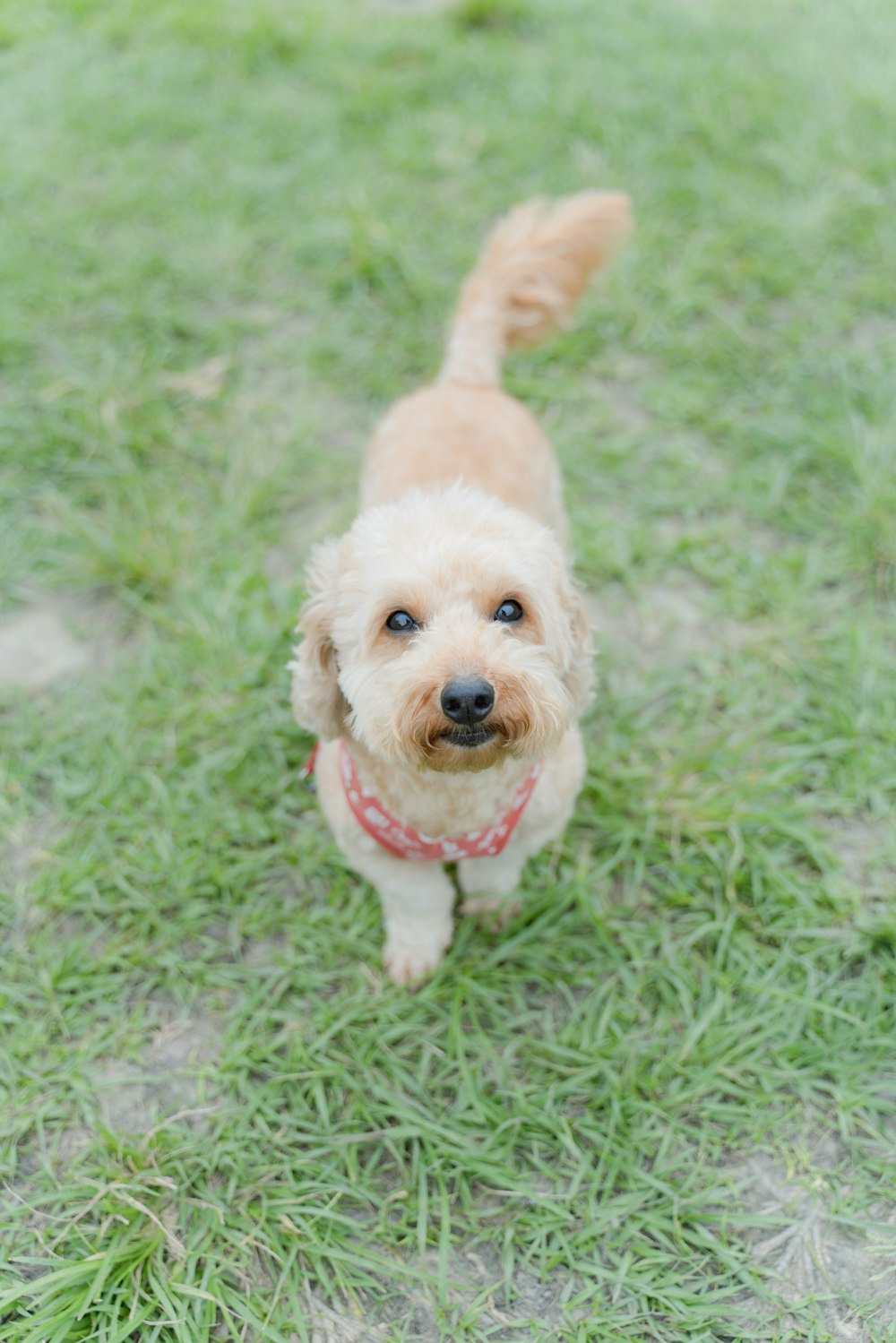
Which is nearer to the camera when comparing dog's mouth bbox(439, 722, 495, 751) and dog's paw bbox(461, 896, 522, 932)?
dog's mouth bbox(439, 722, 495, 751)

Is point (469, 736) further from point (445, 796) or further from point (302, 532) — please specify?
point (302, 532)

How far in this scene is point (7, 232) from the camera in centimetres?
503

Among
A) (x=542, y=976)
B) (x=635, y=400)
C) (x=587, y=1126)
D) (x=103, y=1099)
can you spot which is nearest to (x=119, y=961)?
(x=103, y=1099)

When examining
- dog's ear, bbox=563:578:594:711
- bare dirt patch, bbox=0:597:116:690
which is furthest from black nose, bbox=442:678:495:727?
bare dirt patch, bbox=0:597:116:690

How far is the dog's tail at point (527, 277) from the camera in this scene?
133 inches

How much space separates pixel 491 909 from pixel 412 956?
29 centimetres

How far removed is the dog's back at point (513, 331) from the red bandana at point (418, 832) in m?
0.98

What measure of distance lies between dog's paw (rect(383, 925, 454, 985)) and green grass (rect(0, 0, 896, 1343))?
0.07 metres

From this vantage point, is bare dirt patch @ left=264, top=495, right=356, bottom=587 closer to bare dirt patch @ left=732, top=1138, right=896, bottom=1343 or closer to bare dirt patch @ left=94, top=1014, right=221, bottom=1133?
bare dirt patch @ left=94, top=1014, right=221, bottom=1133

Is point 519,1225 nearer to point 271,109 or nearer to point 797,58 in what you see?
point 271,109

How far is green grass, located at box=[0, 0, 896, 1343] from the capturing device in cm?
229

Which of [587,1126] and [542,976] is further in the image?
[542,976]

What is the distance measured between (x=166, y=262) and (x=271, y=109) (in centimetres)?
163

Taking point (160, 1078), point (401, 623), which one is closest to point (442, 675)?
point (401, 623)
